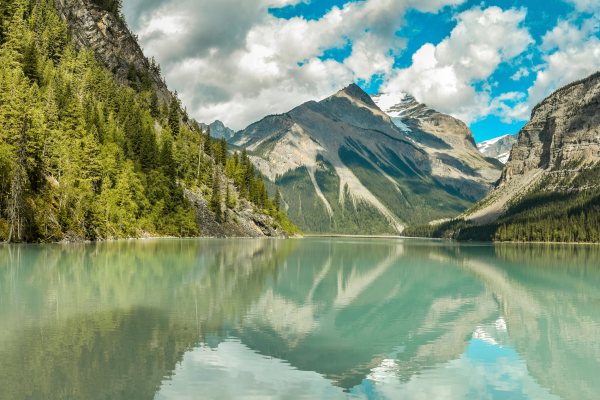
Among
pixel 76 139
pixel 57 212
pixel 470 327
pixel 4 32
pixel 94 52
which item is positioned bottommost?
pixel 470 327

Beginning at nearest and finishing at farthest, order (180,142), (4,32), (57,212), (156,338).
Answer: (156,338) < (57,212) < (4,32) < (180,142)

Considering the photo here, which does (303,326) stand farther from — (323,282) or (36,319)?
(323,282)

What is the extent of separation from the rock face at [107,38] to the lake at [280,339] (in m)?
134

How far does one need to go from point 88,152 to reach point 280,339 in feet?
282

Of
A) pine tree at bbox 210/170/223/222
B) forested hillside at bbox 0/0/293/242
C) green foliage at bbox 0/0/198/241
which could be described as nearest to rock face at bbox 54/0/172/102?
forested hillside at bbox 0/0/293/242

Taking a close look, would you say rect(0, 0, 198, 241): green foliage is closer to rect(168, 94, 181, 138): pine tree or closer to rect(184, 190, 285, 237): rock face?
rect(184, 190, 285, 237): rock face

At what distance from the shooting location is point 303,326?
26938mm

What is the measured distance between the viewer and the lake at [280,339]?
1695cm

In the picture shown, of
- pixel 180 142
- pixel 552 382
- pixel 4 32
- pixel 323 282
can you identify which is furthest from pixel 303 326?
pixel 180 142

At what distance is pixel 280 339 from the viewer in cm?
2364

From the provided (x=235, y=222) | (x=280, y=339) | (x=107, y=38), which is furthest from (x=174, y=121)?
(x=280, y=339)

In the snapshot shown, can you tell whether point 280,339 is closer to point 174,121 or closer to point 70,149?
point 70,149

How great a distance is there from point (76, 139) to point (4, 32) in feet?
103

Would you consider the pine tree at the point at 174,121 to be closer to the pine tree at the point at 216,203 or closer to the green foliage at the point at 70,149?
the green foliage at the point at 70,149
